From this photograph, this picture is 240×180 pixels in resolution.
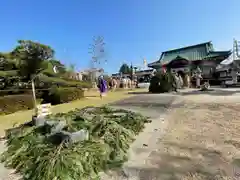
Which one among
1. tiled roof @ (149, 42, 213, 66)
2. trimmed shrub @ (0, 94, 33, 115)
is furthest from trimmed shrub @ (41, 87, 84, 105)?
tiled roof @ (149, 42, 213, 66)

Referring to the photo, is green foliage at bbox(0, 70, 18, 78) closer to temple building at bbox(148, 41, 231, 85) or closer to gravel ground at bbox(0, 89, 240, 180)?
gravel ground at bbox(0, 89, 240, 180)

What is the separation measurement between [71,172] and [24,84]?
33.1 feet

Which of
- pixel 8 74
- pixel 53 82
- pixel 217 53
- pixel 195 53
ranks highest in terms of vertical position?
pixel 195 53

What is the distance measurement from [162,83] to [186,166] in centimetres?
1169

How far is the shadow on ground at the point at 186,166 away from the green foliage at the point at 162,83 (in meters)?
11.0

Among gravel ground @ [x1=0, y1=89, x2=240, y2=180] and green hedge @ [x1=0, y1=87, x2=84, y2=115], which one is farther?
green hedge @ [x1=0, y1=87, x2=84, y2=115]

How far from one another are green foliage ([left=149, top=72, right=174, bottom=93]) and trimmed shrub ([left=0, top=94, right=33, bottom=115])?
8.38 meters

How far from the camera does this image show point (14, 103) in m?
8.19

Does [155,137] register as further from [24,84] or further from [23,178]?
[24,84]

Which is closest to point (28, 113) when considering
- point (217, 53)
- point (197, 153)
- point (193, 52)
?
point (197, 153)

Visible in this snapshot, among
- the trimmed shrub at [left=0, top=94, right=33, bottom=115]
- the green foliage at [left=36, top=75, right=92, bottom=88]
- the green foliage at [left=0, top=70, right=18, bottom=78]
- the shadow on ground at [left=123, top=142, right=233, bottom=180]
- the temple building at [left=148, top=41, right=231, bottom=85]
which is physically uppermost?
the temple building at [left=148, top=41, right=231, bottom=85]

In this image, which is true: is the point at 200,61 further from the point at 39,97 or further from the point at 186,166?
the point at 186,166

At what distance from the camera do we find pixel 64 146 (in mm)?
2893

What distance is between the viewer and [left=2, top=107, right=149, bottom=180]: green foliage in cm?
240
